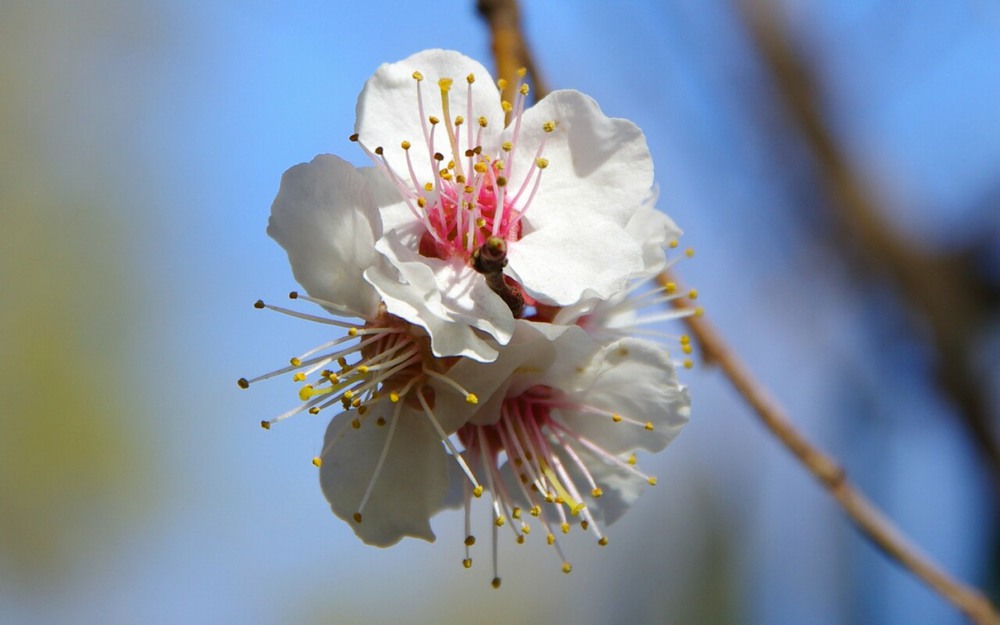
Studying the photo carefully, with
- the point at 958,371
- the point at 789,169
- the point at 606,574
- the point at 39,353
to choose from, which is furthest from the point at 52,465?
the point at 958,371

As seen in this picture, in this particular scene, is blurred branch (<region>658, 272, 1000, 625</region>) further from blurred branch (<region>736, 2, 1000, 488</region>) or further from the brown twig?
blurred branch (<region>736, 2, 1000, 488</region>)

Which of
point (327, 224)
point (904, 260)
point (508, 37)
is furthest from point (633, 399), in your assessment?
point (904, 260)

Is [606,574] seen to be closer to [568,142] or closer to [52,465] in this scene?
[52,465]

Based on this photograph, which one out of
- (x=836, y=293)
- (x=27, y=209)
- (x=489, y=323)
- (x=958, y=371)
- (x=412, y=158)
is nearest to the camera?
(x=489, y=323)

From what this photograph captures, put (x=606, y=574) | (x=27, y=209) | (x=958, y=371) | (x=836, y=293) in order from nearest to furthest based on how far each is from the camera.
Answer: (x=958, y=371), (x=836, y=293), (x=606, y=574), (x=27, y=209)

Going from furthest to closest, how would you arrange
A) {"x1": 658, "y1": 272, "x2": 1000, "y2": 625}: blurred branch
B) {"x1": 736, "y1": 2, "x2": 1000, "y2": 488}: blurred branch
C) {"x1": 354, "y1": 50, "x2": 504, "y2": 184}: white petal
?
{"x1": 736, "y1": 2, "x2": 1000, "y2": 488}: blurred branch → {"x1": 658, "y1": 272, "x2": 1000, "y2": 625}: blurred branch → {"x1": 354, "y1": 50, "x2": 504, "y2": 184}: white petal

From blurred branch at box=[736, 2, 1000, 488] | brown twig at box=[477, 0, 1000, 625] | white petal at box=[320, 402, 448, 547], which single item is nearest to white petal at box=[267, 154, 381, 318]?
white petal at box=[320, 402, 448, 547]
